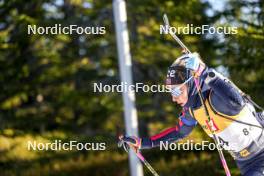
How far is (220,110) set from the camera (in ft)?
15.9

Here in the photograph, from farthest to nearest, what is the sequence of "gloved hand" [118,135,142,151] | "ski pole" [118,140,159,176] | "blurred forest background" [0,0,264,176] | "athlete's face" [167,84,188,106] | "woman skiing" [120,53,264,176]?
"blurred forest background" [0,0,264,176], "ski pole" [118,140,159,176], "gloved hand" [118,135,142,151], "athlete's face" [167,84,188,106], "woman skiing" [120,53,264,176]

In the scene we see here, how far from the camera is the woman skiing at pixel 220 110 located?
15.6ft

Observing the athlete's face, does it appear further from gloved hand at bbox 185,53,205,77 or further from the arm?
the arm

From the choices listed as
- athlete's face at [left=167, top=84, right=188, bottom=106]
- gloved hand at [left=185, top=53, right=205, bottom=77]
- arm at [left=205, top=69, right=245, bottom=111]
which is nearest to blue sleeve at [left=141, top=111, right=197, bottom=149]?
athlete's face at [left=167, top=84, right=188, bottom=106]

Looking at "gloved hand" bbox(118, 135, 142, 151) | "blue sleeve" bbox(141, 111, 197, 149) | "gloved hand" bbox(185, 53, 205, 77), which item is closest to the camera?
"gloved hand" bbox(185, 53, 205, 77)

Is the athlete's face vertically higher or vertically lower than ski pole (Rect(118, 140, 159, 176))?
higher

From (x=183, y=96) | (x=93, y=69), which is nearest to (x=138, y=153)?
(x=183, y=96)

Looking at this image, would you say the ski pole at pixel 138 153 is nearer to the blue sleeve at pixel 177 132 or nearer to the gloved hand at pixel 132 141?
the gloved hand at pixel 132 141

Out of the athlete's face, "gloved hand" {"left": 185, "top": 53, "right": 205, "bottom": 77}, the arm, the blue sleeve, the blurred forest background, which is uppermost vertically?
the blurred forest background

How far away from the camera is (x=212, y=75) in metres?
4.72

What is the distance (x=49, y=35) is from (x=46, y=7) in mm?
1528

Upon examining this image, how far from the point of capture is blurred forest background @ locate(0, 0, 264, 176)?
31.8 ft

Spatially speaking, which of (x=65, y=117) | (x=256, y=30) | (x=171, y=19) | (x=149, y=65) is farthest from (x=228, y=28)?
(x=65, y=117)

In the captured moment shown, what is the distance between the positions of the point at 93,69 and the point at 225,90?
32.9ft
